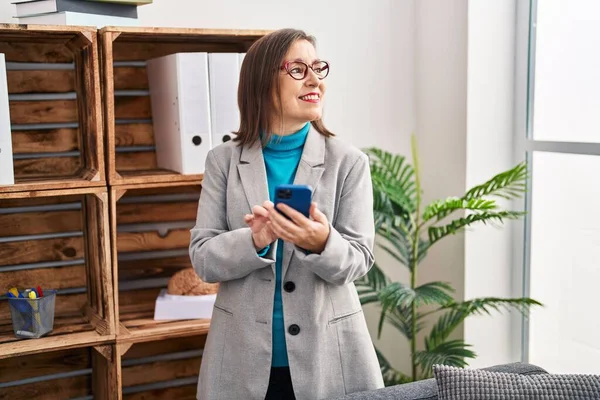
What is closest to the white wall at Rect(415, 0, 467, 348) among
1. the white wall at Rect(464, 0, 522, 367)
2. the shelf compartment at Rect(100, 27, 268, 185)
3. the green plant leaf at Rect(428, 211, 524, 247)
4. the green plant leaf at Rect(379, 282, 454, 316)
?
the white wall at Rect(464, 0, 522, 367)

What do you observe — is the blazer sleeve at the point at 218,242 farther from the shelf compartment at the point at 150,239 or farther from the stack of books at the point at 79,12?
the shelf compartment at the point at 150,239

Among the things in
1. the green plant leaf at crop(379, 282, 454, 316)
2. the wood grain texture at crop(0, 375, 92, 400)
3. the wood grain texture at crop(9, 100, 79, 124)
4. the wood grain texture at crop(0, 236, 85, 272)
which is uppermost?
the wood grain texture at crop(9, 100, 79, 124)

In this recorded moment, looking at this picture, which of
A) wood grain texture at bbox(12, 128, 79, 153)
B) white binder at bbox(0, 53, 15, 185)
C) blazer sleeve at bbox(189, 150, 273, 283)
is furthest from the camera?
wood grain texture at bbox(12, 128, 79, 153)

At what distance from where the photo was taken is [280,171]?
1.67m

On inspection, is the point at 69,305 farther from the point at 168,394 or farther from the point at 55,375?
the point at 168,394

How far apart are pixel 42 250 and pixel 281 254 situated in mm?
1067

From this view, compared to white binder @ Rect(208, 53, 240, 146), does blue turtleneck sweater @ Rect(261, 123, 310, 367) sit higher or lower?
lower

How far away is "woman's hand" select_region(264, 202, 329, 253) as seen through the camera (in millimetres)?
1436

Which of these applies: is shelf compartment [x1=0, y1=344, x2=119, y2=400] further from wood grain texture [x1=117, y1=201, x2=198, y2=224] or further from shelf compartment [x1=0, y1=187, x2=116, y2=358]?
wood grain texture [x1=117, y1=201, x2=198, y2=224]

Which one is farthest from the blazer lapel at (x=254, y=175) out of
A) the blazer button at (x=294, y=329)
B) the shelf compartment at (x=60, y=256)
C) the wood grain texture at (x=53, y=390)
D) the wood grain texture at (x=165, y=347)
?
the wood grain texture at (x=53, y=390)

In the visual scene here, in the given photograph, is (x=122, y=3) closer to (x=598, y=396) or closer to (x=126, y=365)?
(x=126, y=365)

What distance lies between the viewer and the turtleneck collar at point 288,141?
5.48 ft

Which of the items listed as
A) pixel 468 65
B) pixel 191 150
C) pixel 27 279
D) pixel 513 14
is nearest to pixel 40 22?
pixel 191 150

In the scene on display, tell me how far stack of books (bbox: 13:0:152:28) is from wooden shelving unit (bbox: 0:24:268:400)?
0.04 metres
